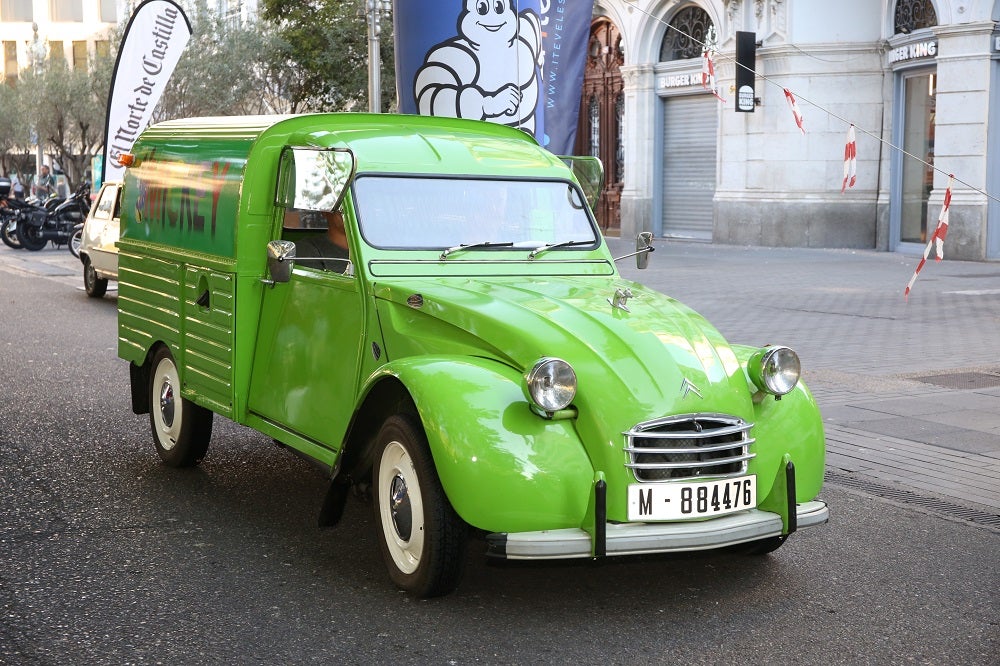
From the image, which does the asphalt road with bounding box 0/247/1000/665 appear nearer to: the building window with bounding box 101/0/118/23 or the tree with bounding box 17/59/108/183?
the tree with bounding box 17/59/108/183

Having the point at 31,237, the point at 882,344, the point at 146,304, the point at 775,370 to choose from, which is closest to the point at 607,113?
the point at 31,237

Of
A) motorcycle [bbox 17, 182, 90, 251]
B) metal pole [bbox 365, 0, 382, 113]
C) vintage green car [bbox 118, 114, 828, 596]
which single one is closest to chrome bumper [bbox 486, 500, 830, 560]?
vintage green car [bbox 118, 114, 828, 596]

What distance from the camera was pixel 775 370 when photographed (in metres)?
4.93

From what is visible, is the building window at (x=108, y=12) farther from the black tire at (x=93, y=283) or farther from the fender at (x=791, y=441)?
the fender at (x=791, y=441)

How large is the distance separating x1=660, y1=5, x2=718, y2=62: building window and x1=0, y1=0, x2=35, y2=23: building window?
64.9m

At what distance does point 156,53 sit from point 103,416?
11738 mm

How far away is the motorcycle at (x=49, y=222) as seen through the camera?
90.1 feet

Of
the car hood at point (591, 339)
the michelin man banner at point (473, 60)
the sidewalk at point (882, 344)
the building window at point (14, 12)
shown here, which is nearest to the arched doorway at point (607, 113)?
the sidewalk at point (882, 344)

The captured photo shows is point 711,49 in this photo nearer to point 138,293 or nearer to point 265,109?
point 265,109

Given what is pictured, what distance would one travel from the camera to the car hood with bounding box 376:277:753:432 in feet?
15.1

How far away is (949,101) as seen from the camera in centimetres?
2145

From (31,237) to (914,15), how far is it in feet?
58.9

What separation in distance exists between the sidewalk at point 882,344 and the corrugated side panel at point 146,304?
11.7ft

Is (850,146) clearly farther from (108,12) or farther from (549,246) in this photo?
(108,12)
